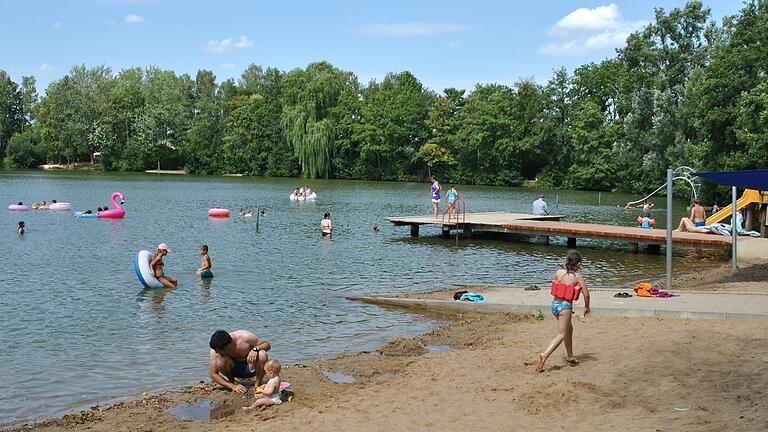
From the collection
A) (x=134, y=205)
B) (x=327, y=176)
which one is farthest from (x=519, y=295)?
(x=327, y=176)

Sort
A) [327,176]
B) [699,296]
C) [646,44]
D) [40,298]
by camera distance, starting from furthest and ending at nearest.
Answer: [327,176] < [646,44] < [40,298] < [699,296]

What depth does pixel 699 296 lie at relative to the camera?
521 inches

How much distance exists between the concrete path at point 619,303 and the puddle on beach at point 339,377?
4.49 metres

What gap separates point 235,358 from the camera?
9.54m

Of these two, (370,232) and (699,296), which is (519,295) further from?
(370,232)

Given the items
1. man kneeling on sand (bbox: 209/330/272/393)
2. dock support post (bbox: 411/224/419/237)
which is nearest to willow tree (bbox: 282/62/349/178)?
dock support post (bbox: 411/224/419/237)

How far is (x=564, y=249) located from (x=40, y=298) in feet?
57.8

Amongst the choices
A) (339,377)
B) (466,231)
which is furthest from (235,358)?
(466,231)

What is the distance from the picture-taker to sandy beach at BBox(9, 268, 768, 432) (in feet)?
23.9

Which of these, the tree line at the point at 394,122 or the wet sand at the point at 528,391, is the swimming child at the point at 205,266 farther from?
the tree line at the point at 394,122

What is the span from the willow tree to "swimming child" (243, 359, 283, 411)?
75.7 meters

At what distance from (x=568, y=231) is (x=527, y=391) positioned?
62.8ft

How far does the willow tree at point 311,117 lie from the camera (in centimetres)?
8444

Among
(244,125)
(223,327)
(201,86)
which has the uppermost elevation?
(201,86)
